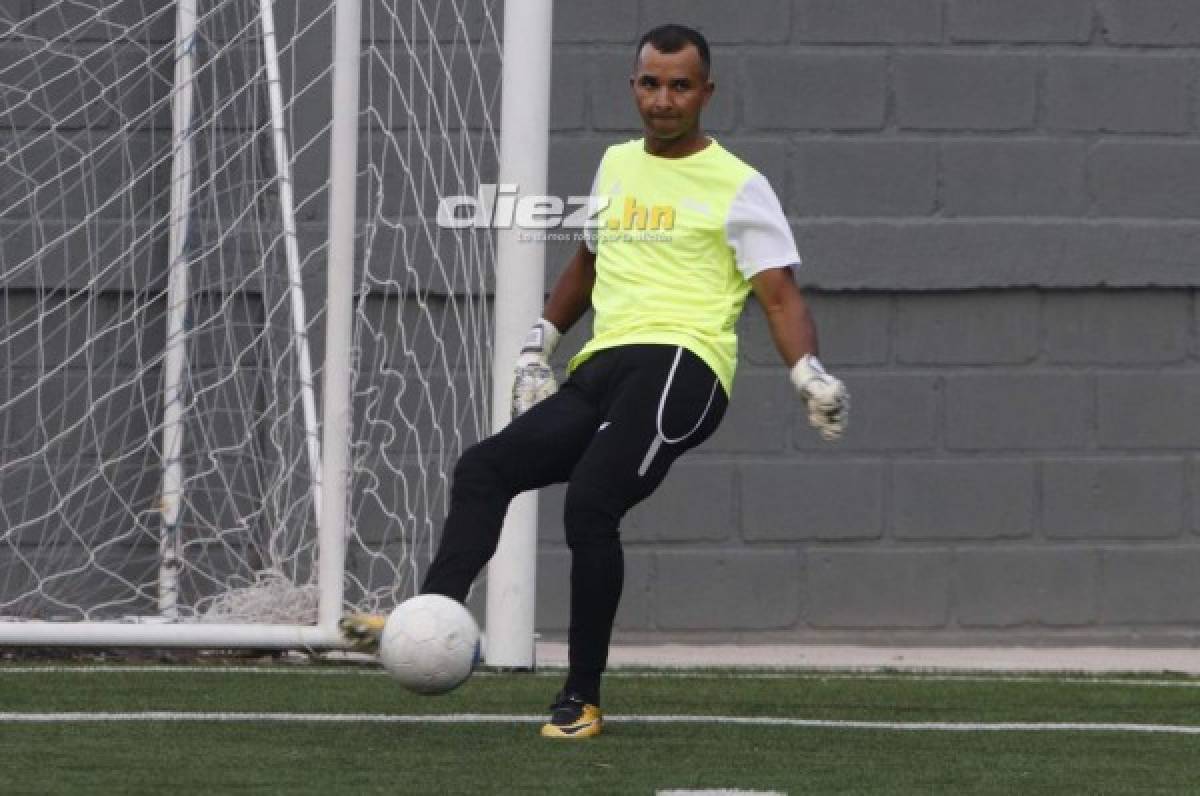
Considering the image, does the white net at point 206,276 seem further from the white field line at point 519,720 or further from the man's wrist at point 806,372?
the man's wrist at point 806,372

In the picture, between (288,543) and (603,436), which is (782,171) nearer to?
(288,543)

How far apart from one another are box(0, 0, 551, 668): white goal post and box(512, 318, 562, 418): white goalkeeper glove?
6.42ft

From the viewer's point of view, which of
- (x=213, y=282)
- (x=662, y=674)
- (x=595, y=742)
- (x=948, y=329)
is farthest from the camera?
(x=948, y=329)

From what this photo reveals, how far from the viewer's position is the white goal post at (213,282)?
7.95 meters

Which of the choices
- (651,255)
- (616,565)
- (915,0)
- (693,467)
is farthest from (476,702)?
(915,0)

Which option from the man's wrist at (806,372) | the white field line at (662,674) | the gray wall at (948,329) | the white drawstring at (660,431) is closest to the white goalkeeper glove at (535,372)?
the white drawstring at (660,431)

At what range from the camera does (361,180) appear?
8.07m

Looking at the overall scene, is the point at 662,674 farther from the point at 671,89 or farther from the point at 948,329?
the point at 671,89

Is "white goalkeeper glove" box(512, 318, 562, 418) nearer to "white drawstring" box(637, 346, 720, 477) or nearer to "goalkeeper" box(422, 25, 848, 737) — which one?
"goalkeeper" box(422, 25, 848, 737)

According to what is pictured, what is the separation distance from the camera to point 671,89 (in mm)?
5633

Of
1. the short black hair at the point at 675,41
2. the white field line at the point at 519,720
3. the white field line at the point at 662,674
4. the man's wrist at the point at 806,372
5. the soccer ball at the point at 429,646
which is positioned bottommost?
the white field line at the point at 662,674

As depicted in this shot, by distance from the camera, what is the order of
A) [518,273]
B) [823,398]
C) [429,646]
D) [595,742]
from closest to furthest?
[429,646]
[823,398]
[595,742]
[518,273]

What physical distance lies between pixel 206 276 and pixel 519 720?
2.66m

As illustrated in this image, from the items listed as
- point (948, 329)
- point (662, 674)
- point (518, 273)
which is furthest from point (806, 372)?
point (948, 329)
